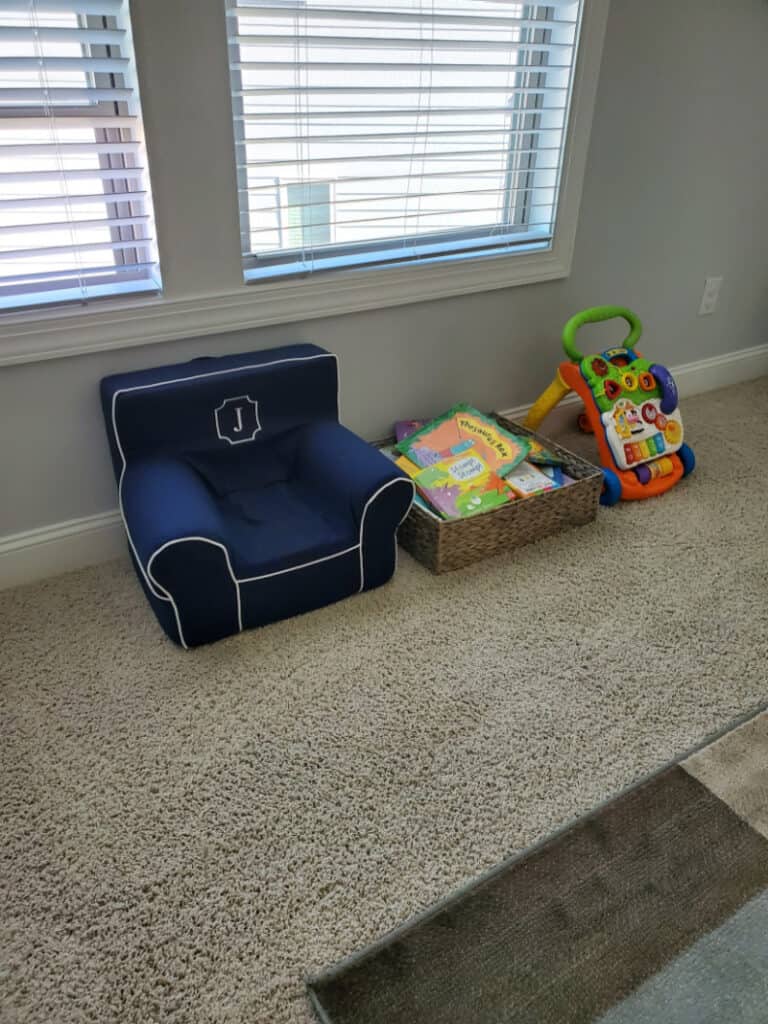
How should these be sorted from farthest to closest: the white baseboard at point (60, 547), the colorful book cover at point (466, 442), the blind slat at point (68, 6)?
the colorful book cover at point (466, 442) → the white baseboard at point (60, 547) → the blind slat at point (68, 6)

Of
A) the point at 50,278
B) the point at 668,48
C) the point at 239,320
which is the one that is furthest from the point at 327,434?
the point at 668,48

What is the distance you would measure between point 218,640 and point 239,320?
2.78ft

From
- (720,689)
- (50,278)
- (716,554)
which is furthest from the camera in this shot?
(716,554)

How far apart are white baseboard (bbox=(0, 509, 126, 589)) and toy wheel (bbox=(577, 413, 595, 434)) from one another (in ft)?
5.51

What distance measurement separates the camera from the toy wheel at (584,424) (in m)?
2.84

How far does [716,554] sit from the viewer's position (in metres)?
2.18

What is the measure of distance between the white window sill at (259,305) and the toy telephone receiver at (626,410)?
29cm

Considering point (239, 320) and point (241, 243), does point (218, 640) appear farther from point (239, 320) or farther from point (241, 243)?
point (241, 243)

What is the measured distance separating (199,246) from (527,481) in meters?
1.09

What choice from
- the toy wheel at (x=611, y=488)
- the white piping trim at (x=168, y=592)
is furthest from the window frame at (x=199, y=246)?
the toy wheel at (x=611, y=488)

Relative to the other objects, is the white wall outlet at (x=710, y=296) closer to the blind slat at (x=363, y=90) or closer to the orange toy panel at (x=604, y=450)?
the orange toy panel at (x=604, y=450)

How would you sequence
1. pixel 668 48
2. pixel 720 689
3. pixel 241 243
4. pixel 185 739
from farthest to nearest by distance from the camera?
pixel 668 48 → pixel 241 243 → pixel 720 689 → pixel 185 739

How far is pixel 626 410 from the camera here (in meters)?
2.41

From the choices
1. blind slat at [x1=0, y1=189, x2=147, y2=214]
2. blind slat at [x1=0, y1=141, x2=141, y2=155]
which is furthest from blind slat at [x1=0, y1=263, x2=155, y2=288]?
blind slat at [x1=0, y1=141, x2=141, y2=155]
